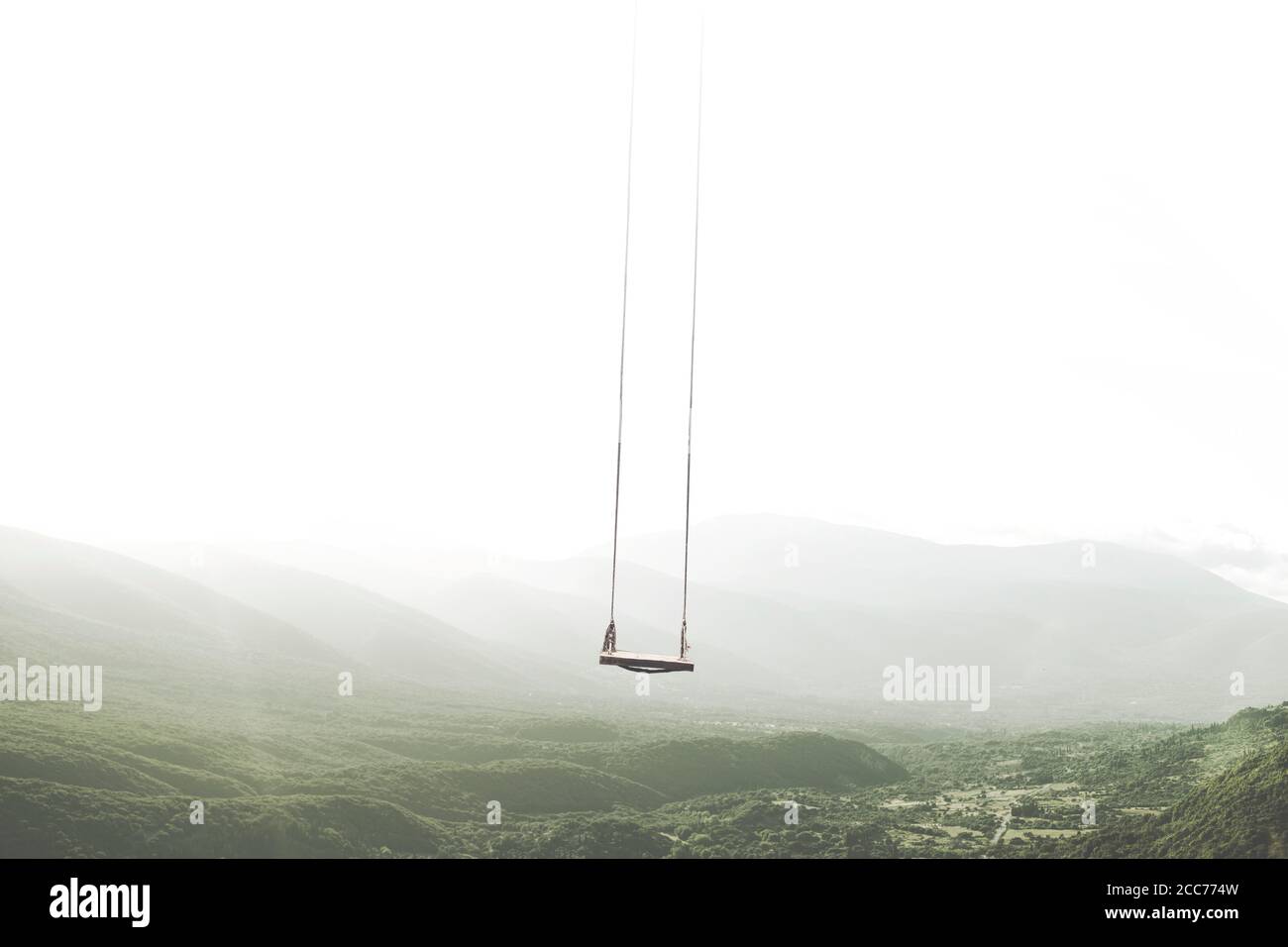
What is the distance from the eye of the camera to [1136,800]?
229 ft

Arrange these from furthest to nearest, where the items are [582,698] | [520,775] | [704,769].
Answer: [582,698] → [704,769] → [520,775]

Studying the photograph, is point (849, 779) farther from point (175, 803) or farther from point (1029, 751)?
point (175, 803)

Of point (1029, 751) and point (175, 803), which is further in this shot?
point (1029, 751)

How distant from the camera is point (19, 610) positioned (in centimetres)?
15225

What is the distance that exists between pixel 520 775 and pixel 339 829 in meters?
22.3
